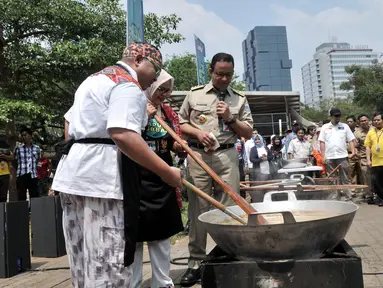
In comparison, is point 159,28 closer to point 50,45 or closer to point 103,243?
point 50,45

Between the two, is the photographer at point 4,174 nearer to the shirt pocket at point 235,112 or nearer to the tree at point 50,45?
the tree at point 50,45

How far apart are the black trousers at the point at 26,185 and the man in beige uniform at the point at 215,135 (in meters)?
5.51

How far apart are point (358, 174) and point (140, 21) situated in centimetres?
641

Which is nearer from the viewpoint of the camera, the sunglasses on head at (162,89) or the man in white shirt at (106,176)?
the man in white shirt at (106,176)

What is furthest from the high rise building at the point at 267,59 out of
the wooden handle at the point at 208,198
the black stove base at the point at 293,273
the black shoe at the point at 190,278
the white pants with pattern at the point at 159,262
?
the black stove base at the point at 293,273

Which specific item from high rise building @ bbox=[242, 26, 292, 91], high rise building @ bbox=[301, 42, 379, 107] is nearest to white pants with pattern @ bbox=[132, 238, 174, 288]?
high rise building @ bbox=[301, 42, 379, 107]

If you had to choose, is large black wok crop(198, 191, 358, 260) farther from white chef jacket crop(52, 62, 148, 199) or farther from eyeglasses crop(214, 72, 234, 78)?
eyeglasses crop(214, 72, 234, 78)

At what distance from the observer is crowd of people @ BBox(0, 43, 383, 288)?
1.83 meters

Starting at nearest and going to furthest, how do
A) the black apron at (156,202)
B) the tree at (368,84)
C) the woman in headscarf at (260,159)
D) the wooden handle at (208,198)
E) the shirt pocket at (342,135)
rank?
the wooden handle at (208,198) < the black apron at (156,202) < the shirt pocket at (342,135) < the woman in headscarf at (260,159) < the tree at (368,84)

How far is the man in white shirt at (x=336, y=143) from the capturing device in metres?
8.05

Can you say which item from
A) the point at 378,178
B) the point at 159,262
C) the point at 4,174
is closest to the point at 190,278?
the point at 159,262

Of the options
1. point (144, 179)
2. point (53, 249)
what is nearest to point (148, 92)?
point (144, 179)

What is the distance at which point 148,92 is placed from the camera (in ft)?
9.37

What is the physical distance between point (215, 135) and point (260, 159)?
5730mm
